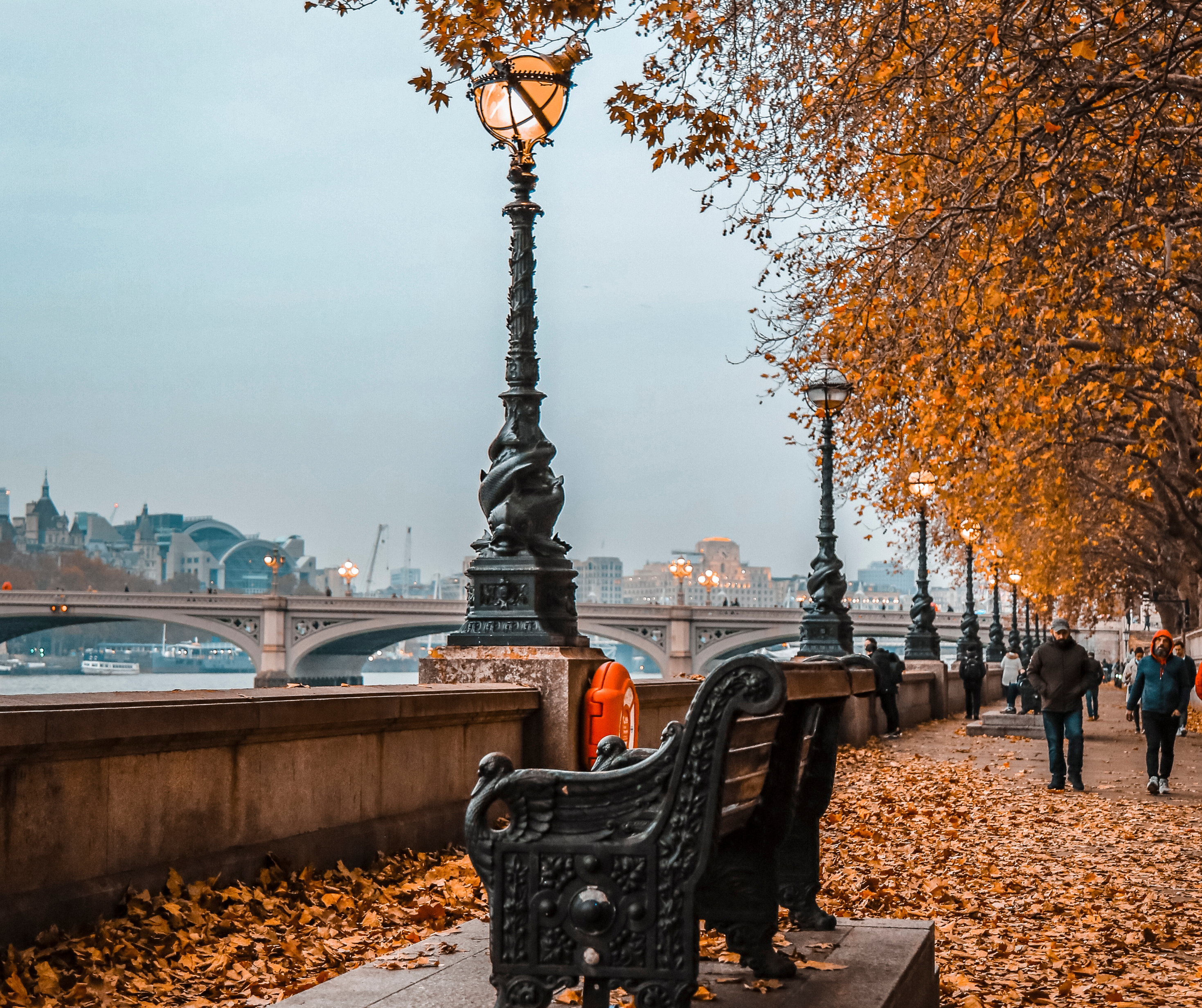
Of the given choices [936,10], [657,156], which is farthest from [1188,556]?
[657,156]

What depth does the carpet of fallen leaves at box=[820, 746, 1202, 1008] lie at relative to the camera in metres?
5.54

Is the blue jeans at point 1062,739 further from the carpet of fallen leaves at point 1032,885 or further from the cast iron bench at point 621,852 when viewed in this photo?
the cast iron bench at point 621,852

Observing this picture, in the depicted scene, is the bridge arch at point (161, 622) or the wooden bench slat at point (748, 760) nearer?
the wooden bench slat at point (748, 760)

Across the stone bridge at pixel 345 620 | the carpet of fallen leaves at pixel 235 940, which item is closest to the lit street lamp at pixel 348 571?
the stone bridge at pixel 345 620

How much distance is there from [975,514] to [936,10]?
36.7ft

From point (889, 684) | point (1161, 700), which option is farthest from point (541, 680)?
point (889, 684)

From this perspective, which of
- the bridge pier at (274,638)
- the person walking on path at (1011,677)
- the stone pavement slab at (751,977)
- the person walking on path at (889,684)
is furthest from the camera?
the bridge pier at (274,638)

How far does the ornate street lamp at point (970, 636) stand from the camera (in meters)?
29.5

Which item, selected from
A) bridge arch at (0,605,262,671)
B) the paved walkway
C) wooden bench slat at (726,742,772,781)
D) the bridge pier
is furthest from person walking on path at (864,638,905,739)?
bridge arch at (0,605,262,671)

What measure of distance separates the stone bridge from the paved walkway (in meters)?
38.9

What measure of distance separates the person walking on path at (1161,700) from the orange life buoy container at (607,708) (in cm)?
689

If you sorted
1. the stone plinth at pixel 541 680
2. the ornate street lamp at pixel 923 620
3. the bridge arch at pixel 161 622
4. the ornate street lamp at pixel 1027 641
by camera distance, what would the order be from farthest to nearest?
1. the bridge arch at pixel 161 622
2. the ornate street lamp at pixel 1027 641
3. the ornate street lamp at pixel 923 620
4. the stone plinth at pixel 541 680

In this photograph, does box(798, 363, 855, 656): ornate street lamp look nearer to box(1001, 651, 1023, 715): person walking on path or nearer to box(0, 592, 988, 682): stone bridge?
box(1001, 651, 1023, 715): person walking on path

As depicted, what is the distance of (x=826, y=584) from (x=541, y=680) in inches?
401
